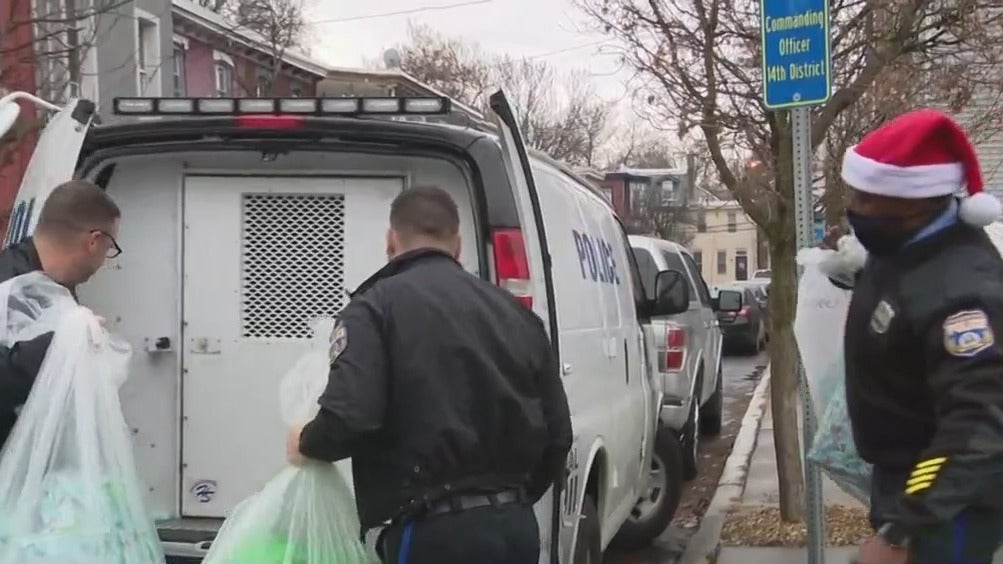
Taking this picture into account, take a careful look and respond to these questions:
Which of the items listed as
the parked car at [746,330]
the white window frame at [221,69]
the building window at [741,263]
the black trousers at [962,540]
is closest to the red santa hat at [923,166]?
the black trousers at [962,540]

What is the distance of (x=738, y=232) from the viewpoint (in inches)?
2982

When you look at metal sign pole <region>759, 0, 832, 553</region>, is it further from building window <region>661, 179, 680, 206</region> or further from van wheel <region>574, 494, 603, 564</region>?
building window <region>661, 179, 680, 206</region>

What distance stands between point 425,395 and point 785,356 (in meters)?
4.50

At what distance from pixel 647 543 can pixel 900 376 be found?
4912mm

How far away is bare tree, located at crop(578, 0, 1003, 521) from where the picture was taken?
269 inches

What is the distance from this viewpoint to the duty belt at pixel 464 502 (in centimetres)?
308

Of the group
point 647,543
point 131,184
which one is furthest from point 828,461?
point 647,543

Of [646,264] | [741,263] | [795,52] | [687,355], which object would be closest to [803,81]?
[795,52]

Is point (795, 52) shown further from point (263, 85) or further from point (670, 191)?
point (670, 191)

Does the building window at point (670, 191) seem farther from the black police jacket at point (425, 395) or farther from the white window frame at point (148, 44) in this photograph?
the black police jacket at point (425, 395)

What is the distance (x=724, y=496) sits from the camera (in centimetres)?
838

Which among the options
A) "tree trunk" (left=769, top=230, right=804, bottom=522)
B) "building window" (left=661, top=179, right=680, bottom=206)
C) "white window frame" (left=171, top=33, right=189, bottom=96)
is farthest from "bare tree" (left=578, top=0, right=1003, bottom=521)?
"building window" (left=661, top=179, right=680, bottom=206)

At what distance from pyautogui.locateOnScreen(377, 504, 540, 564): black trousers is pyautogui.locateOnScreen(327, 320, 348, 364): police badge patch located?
0.51 m

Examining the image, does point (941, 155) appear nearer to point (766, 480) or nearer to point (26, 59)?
point (766, 480)
